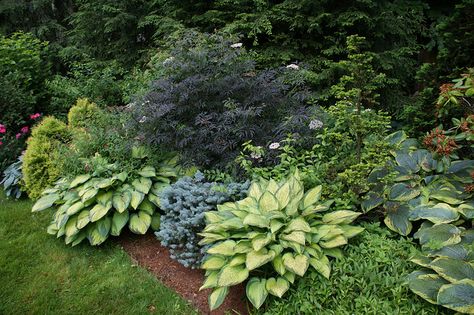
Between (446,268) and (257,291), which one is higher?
(446,268)

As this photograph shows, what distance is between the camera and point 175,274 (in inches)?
125

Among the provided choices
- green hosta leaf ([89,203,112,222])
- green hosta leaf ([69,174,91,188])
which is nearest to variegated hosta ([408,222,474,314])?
green hosta leaf ([89,203,112,222])

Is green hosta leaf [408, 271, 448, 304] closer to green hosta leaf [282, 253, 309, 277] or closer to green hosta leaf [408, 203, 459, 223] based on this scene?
green hosta leaf [408, 203, 459, 223]

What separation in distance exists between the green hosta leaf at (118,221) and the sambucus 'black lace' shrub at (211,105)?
0.74 metres

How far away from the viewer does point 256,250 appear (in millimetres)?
2469

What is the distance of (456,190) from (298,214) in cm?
122

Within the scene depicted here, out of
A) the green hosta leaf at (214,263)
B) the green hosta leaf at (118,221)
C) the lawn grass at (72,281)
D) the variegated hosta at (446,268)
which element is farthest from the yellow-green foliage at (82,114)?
the variegated hosta at (446,268)

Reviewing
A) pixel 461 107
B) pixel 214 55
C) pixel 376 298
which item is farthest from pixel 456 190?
pixel 214 55

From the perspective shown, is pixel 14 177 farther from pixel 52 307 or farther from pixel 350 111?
pixel 350 111

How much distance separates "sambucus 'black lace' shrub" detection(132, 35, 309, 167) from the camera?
358 cm

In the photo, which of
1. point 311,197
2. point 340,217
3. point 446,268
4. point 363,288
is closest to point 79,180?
point 311,197

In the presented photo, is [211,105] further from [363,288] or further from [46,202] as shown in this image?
[363,288]

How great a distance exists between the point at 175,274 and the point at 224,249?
79cm

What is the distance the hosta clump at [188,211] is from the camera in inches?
119
